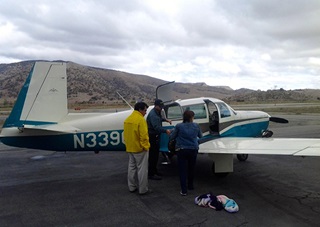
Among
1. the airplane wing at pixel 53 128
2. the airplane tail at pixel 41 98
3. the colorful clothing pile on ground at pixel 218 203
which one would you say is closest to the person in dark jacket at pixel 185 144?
the colorful clothing pile on ground at pixel 218 203

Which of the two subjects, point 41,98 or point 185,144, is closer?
point 185,144

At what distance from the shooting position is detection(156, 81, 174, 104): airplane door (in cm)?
841

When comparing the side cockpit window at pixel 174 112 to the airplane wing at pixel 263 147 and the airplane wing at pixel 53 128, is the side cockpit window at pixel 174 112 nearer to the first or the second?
the airplane wing at pixel 263 147

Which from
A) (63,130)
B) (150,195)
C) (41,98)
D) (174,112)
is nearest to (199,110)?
(174,112)

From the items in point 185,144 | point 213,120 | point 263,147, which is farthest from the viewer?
point 213,120

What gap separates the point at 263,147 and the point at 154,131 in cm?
241

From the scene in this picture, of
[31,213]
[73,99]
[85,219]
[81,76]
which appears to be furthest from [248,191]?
[81,76]

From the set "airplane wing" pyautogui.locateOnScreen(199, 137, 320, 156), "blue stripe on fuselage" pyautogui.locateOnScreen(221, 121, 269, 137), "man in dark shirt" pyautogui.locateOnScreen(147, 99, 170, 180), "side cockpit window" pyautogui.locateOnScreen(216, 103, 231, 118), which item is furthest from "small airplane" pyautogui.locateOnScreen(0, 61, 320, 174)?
"side cockpit window" pyautogui.locateOnScreen(216, 103, 231, 118)

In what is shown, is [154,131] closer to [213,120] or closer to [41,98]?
[213,120]

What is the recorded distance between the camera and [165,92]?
27.8ft

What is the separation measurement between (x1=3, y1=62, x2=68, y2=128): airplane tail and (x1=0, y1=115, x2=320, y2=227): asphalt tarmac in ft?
4.70

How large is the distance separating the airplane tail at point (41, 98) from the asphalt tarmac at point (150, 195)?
4.70ft

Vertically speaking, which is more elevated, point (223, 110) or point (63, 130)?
point (223, 110)

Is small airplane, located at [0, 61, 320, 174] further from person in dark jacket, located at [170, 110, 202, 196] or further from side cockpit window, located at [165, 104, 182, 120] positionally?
person in dark jacket, located at [170, 110, 202, 196]
